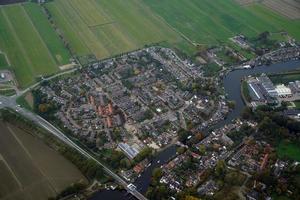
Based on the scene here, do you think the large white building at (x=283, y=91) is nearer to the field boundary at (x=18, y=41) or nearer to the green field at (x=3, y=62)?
the field boundary at (x=18, y=41)

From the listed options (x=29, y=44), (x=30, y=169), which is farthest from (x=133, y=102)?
(x=29, y=44)

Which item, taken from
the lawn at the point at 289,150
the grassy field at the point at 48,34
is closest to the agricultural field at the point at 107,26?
the grassy field at the point at 48,34

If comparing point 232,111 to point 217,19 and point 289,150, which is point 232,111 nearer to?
point 289,150

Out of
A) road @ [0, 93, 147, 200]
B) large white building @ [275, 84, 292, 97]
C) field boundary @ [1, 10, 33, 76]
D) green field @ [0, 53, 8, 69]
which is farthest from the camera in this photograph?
field boundary @ [1, 10, 33, 76]

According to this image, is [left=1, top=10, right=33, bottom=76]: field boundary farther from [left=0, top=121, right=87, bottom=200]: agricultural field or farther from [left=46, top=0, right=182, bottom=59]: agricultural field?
[left=0, top=121, right=87, bottom=200]: agricultural field

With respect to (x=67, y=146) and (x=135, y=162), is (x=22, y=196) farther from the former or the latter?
(x=135, y=162)

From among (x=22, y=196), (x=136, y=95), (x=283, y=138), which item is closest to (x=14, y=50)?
(x=136, y=95)

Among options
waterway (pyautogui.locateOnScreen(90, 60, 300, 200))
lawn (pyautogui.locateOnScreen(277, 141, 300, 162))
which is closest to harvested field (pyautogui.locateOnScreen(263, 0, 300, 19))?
waterway (pyautogui.locateOnScreen(90, 60, 300, 200))
